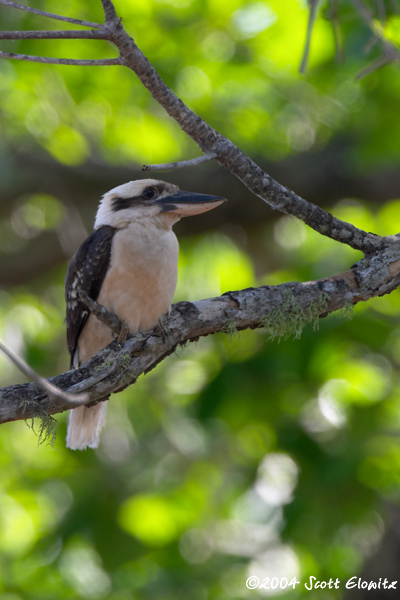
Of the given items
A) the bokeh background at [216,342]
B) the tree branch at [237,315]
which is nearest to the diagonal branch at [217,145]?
the tree branch at [237,315]

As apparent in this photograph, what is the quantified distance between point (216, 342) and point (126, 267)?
3.04 metres

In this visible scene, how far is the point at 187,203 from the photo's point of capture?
5055mm

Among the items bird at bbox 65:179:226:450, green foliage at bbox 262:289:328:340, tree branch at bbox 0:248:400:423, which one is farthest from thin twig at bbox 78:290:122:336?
green foliage at bbox 262:289:328:340

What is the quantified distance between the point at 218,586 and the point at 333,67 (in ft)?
18.9

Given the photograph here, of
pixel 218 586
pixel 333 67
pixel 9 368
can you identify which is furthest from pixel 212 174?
pixel 218 586

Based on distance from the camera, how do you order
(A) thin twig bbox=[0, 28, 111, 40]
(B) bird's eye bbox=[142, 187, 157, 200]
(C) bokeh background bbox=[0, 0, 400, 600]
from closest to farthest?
(A) thin twig bbox=[0, 28, 111, 40] → (B) bird's eye bbox=[142, 187, 157, 200] → (C) bokeh background bbox=[0, 0, 400, 600]

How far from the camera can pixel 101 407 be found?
18.5 ft

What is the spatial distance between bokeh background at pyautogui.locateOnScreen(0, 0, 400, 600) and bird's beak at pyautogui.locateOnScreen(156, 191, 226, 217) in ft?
7.84

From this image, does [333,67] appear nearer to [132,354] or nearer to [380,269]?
[380,269]

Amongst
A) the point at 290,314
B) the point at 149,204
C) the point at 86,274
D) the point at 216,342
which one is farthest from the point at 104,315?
the point at 216,342

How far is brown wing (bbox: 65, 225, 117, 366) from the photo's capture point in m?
4.97

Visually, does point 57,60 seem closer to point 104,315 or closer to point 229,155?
point 229,155

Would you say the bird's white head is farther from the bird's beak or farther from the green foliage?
the green foliage

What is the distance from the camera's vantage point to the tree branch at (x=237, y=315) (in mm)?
3725
